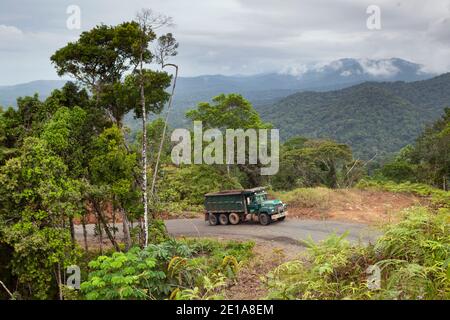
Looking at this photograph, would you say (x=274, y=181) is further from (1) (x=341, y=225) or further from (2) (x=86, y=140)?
(2) (x=86, y=140)

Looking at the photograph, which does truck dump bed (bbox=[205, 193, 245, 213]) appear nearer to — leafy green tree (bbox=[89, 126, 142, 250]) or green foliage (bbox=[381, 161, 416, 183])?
leafy green tree (bbox=[89, 126, 142, 250])

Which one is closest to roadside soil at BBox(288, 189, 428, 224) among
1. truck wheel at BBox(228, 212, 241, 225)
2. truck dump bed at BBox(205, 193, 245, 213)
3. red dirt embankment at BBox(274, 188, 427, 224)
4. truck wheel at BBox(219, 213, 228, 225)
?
red dirt embankment at BBox(274, 188, 427, 224)

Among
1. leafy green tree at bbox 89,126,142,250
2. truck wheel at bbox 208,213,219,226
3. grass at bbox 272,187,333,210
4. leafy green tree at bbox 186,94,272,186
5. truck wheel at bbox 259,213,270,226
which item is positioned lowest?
truck wheel at bbox 208,213,219,226

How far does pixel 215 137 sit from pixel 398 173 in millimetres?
22547

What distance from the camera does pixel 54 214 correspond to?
11781 millimetres

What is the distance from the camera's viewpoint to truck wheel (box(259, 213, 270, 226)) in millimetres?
20312

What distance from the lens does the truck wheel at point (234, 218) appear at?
21183 mm

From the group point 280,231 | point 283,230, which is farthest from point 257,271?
point 283,230

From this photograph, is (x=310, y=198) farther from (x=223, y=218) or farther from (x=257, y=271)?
(x=257, y=271)

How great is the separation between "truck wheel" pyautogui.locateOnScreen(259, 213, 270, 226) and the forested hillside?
70.1 meters

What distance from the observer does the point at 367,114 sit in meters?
125

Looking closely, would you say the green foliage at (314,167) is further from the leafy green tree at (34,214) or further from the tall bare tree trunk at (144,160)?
the leafy green tree at (34,214)

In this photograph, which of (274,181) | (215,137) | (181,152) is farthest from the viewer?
(274,181)
